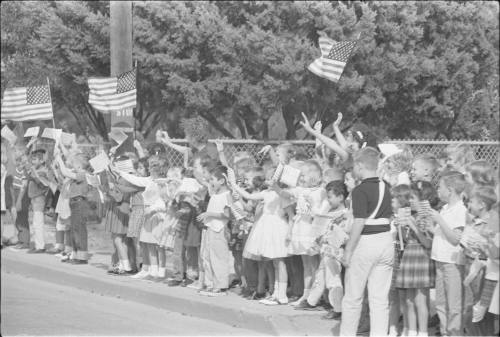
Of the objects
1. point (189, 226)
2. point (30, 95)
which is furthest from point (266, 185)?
point (30, 95)

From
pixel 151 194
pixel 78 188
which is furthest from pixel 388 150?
pixel 78 188

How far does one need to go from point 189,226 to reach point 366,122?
14.2 m

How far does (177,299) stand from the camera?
10281 millimetres

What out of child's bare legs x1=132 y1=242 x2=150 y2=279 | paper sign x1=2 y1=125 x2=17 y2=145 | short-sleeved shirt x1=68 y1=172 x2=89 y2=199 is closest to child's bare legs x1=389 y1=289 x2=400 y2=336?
child's bare legs x1=132 y1=242 x2=150 y2=279

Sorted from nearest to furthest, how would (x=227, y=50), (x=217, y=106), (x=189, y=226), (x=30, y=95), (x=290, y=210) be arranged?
(x=290, y=210)
(x=189, y=226)
(x=30, y=95)
(x=227, y=50)
(x=217, y=106)

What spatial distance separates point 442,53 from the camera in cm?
2356

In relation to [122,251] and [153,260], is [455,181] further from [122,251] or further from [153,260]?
[122,251]

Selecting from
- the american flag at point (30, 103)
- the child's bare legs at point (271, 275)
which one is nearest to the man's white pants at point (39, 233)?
the american flag at point (30, 103)

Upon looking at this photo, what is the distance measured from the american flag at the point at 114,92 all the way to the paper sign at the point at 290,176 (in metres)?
4.28

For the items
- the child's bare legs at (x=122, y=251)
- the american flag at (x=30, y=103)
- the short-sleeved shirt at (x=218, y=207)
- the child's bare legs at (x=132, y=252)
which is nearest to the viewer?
the short-sleeved shirt at (x=218, y=207)

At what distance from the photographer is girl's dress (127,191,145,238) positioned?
11648 mm

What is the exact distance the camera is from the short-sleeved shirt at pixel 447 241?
7.71m

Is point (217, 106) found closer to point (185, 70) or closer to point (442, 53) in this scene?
point (185, 70)

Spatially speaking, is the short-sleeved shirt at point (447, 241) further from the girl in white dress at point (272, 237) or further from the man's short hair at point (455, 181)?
the girl in white dress at point (272, 237)
